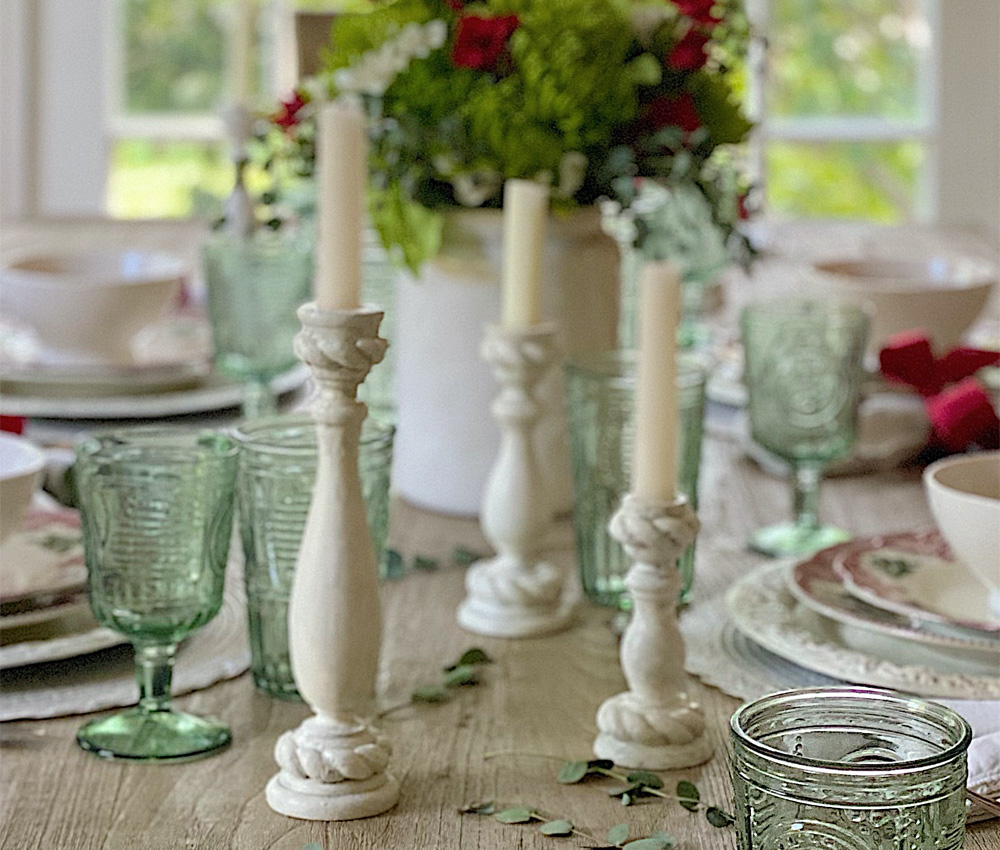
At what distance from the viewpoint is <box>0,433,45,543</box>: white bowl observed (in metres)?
1.00

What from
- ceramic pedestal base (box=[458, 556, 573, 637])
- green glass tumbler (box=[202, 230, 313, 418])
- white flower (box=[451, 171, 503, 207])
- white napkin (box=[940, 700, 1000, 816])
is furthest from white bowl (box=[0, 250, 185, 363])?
white napkin (box=[940, 700, 1000, 816])

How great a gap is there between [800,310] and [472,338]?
28cm

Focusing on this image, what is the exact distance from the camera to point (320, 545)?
0.83 m

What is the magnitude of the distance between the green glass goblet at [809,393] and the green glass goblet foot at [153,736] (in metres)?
0.55

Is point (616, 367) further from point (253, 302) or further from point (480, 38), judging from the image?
point (253, 302)

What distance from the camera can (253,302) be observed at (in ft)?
4.87

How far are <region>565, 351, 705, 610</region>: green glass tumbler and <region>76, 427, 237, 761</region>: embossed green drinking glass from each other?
320mm

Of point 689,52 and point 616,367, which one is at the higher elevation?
point 689,52

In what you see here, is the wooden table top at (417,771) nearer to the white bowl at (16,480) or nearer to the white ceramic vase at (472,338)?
the white bowl at (16,480)

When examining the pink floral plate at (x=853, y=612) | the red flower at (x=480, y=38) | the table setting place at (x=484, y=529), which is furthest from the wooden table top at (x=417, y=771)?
the red flower at (x=480, y=38)

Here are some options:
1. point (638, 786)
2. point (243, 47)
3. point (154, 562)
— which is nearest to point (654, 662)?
point (638, 786)

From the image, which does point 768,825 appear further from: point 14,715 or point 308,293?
point 308,293

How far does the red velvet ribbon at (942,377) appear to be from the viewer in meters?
1.48

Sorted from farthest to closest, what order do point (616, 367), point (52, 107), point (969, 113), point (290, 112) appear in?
point (52, 107), point (969, 113), point (290, 112), point (616, 367)
